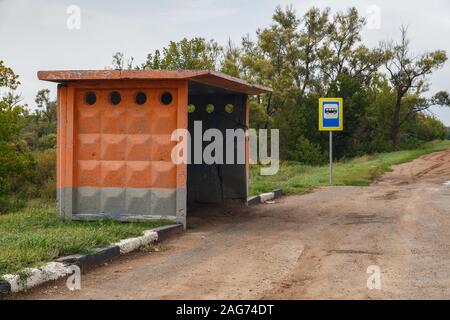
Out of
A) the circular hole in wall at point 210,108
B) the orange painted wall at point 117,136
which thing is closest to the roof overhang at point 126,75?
the orange painted wall at point 117,136

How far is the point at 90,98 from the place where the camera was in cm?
1040

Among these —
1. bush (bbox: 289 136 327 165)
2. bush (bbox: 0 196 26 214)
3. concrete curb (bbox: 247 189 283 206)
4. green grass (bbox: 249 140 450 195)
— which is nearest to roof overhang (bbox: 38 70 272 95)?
concrete curb (bbox: 247 189 283 206)

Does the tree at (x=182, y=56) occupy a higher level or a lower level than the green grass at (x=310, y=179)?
higher

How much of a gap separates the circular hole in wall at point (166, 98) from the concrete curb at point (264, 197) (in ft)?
13.4

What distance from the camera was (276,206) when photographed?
1357 centimetres

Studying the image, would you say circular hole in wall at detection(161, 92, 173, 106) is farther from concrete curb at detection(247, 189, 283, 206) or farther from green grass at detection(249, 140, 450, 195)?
green grass at detection(249, 140, 450, 195)

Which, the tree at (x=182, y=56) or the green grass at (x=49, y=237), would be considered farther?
the tree at (x=182, y=56)

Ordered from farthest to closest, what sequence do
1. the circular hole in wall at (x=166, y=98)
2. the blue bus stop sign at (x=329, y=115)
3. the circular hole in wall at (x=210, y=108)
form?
the blue bus stop sign at (x=329, y=115) → the circular hole in wall at (x=210, y=108) → the circular hole in wall at (x=166, y=98)

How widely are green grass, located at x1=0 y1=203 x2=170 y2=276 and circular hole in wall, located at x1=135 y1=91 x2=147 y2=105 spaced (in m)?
2.03

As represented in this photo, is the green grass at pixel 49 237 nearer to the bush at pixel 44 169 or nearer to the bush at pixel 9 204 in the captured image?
the bush at pixel 9 204

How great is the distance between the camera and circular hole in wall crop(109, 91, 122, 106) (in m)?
10.3

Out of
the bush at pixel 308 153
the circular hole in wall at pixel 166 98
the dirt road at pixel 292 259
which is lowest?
the dirt road at pixel 292 259

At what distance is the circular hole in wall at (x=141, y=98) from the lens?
10.2 metres
